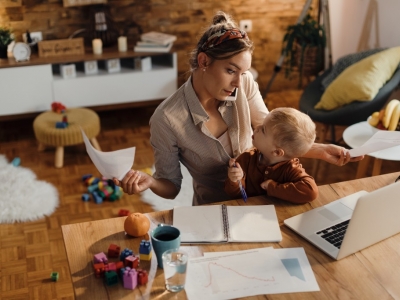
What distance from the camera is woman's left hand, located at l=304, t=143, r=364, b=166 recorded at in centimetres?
194

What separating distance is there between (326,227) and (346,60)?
2405 mm

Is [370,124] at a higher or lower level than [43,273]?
higher

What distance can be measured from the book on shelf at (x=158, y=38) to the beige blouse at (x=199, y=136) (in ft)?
7.22

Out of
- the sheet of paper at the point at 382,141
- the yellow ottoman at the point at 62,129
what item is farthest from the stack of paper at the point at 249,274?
the yellow ottoman at the point at 62,129

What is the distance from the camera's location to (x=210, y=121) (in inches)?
79.4

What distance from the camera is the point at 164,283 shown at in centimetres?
146

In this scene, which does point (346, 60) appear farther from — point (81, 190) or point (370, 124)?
point (81, 190)

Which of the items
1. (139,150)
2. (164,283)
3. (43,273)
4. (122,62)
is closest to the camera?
(164,283)

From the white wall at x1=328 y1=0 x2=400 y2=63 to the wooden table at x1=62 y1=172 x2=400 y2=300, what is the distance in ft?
8.31

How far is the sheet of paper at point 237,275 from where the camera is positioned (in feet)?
4.70

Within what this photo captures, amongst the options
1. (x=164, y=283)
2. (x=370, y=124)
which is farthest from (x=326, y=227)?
(x=370, y=124)

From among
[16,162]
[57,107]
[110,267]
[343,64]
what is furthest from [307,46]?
[110,267]

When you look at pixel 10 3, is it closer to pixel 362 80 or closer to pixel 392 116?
pixel 362 80

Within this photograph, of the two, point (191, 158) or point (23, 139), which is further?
point (23, 139)
